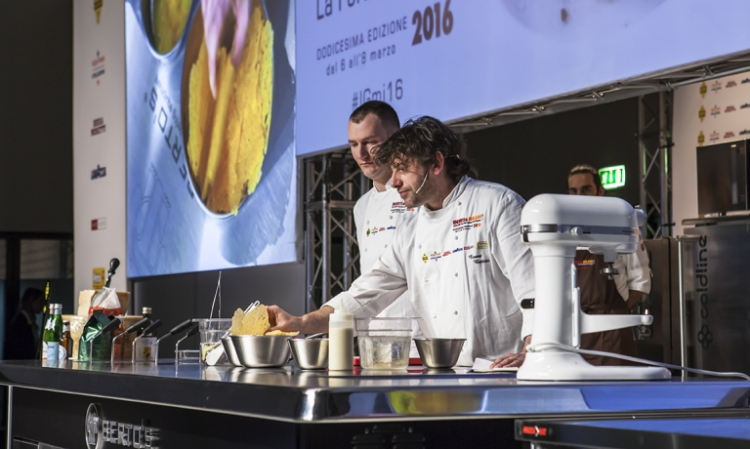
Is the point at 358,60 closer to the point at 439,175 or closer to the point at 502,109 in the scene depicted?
the point at 502,109

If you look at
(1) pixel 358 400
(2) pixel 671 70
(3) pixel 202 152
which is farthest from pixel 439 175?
(3) pixel 202 152

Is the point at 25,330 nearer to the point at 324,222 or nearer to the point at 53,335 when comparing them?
the point at 324,222

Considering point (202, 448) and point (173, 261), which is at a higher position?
point (173, 261)

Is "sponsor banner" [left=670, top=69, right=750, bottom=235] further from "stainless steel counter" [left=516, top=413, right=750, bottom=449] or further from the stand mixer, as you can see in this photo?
"stainless steel counter" [left=516, top=413, right=750, bottom=449]

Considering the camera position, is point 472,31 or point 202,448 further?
point 472,31

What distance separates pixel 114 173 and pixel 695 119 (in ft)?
14.0

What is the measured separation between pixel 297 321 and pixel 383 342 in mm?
561

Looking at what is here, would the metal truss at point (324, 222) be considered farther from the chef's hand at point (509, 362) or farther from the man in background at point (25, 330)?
the man in background at point (25, 330)

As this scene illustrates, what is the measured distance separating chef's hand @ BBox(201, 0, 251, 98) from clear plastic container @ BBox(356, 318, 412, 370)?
3.82 meters

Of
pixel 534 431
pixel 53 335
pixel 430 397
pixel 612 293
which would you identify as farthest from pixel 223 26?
pixel 534 431

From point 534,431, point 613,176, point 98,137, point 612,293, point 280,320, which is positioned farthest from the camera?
point 98,137

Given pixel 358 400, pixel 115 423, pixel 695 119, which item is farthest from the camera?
pixel 695 119

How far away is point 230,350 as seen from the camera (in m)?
2.07

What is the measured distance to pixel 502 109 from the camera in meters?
3.44
